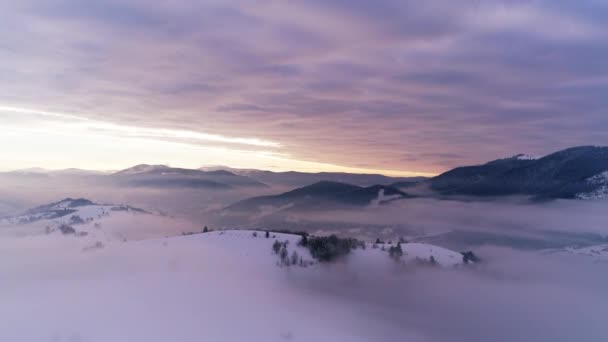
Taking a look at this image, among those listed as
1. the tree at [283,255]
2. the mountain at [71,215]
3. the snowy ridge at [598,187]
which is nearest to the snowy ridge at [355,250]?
the tree at [283,255]

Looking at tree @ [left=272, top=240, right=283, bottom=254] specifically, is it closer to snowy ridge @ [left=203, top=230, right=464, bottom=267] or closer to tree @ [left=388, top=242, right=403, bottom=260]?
snowy ridge @ [left=203, top=230, right=464, bottom=267]

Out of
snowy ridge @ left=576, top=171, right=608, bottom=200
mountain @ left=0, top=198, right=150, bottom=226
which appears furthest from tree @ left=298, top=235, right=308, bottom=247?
snowy ridge @ left=576, top=171, right=608, bottom=200

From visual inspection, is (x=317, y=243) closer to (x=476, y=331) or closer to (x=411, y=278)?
(x=411, y=278)

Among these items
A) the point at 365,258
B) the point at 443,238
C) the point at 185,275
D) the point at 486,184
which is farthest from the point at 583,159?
the point at 185,275

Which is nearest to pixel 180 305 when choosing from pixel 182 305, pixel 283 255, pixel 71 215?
pixel 182 305

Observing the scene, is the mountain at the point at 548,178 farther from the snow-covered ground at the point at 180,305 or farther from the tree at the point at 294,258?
the snow-covered ground at the point at 180,305
